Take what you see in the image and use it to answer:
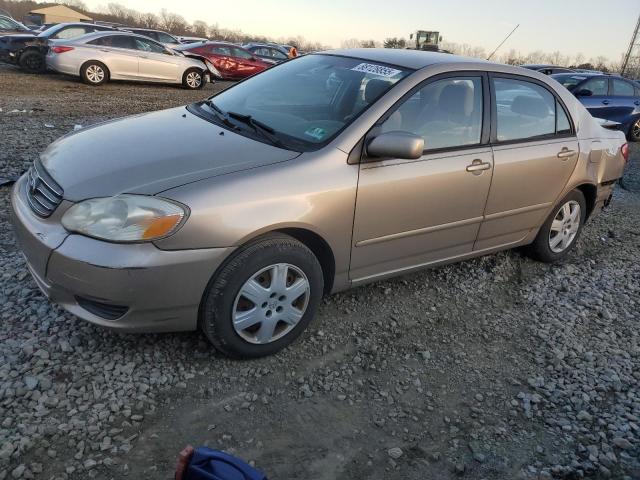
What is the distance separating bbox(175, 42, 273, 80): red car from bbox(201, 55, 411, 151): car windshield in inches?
605

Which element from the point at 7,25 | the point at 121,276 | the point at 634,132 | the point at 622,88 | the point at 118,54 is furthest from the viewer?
the point at 7,25

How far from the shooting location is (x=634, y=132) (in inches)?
496

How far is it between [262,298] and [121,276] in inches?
29.4

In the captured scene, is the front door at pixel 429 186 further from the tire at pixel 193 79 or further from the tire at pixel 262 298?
the tire at pixel 193 79

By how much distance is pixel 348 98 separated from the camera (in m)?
3.36

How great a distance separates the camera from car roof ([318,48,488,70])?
3.54 metres

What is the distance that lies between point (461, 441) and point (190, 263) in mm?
1574

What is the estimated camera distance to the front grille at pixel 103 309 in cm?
257

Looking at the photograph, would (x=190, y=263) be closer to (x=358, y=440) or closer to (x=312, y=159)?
(x=312, y=159)

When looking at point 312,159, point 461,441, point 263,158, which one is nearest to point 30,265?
point 263,158

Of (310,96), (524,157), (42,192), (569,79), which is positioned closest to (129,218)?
(42,192)

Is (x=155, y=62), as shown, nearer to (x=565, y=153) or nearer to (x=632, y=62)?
(x=565, y=153)

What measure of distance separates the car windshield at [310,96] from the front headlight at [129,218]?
0.87 metres

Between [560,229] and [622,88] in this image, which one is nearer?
[560,229]
